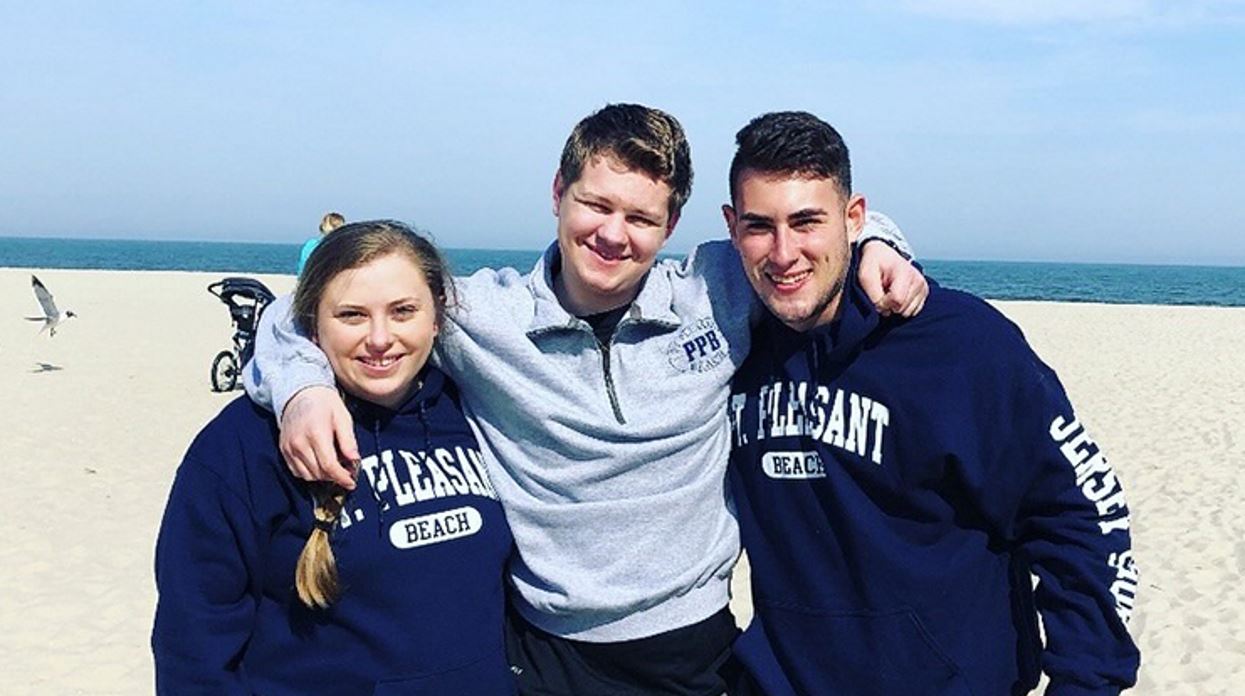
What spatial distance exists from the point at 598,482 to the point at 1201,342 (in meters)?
24.4

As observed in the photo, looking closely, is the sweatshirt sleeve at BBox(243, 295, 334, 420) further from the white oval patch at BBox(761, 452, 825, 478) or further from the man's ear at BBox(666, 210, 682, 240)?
the white oval patch at BBox(761, 452, 825, 478)

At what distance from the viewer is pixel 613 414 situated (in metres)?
2.47

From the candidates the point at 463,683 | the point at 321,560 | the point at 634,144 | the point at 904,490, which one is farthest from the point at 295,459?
the point at 904,490

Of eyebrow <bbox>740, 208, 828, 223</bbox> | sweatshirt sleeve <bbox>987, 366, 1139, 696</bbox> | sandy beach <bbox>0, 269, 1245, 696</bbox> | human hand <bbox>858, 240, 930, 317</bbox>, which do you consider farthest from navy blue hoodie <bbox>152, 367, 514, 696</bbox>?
sandy beach <bbox>0, 269, 1245, 696</bbox>

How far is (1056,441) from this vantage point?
2.26 meters

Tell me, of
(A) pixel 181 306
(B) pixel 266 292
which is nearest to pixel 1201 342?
(B) pixel 266 292

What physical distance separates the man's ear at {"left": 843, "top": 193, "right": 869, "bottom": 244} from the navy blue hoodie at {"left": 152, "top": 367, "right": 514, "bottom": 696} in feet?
3.36

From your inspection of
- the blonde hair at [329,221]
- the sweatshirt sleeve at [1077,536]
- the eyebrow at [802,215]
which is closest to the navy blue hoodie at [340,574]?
the eyebrow at [802,215]

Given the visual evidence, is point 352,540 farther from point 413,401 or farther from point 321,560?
point 413,401

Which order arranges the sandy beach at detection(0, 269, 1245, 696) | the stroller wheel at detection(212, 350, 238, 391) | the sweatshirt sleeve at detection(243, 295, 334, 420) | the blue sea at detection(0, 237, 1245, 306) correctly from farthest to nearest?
the blue sea at detection(0, 237, 1245, 306)
the stroller wheel at detection(212, 350, 238, 391)
the sandy beach at detection(0, 269, 1245, 696)
the sweatshirt sleeve at detection(243, 295, 334, 420)

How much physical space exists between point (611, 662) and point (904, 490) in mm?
783

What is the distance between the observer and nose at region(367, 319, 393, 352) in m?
2.32

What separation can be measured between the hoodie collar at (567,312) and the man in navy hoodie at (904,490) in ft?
0.85

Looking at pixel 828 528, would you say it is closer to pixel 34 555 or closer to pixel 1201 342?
pixel 34 555
